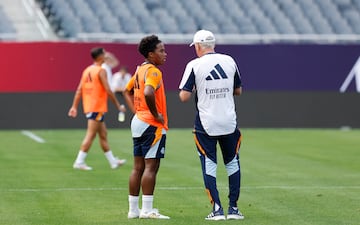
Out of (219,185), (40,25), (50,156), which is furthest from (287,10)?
(219,185)

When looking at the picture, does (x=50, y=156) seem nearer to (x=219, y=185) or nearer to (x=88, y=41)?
(x=219, y=185)

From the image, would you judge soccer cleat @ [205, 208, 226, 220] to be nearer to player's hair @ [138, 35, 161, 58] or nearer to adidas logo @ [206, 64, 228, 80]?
adidas logo @ [206, 64, 228, 80]

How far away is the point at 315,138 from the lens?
24.7 meters

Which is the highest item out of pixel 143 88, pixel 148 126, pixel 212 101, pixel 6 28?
pixel 143 88

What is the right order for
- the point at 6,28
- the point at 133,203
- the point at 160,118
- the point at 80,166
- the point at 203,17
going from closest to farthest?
the point at 160,118, the point at 133,203, the point at 80,166, the point at 6,28, the point at 203,17

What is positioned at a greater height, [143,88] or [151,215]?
[143,88]

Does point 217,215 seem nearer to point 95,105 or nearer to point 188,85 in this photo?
point 188,85

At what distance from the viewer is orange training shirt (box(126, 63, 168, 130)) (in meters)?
11.0

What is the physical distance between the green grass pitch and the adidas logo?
1590 millimetres

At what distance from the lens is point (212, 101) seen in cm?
1102

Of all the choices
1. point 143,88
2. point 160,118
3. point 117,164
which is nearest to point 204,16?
point 117,164

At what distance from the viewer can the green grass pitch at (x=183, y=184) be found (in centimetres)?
1138

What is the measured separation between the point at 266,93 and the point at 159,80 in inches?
689

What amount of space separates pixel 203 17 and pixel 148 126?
70.5 feet
